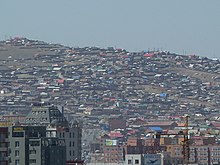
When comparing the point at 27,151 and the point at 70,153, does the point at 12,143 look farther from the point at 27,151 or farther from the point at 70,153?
the point at 70,153

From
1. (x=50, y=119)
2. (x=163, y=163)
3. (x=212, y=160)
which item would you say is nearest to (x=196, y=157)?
(x=212, y=160)

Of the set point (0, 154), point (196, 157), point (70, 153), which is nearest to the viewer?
point (0, 154)

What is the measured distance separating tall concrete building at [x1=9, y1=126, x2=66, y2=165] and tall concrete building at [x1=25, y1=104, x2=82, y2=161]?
17862mm

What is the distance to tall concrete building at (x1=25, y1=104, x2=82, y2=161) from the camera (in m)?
128

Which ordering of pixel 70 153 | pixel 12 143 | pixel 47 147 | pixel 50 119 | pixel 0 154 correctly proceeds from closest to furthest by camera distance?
pixel 0 154
pixel 12 143
pixel 47 147
pixel 70 153
pixel 50 119

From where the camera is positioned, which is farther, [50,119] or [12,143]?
[50,119]

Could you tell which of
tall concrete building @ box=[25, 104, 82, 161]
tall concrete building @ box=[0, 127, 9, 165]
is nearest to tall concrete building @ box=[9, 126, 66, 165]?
tall concrete building @ box=[0, 127, 9, 165]

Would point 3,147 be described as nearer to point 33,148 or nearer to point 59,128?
point 33,148

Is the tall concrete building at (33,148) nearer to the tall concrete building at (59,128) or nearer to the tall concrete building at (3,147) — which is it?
the tall concrete building at (3,147)

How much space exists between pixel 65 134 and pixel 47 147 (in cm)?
2763

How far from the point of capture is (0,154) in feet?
290

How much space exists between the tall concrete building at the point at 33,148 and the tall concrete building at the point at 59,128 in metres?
17.9

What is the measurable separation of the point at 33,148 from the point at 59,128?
3213 centimetres

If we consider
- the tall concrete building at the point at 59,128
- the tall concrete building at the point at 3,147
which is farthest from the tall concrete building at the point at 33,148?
the tall concrete building at the point at 59,128
